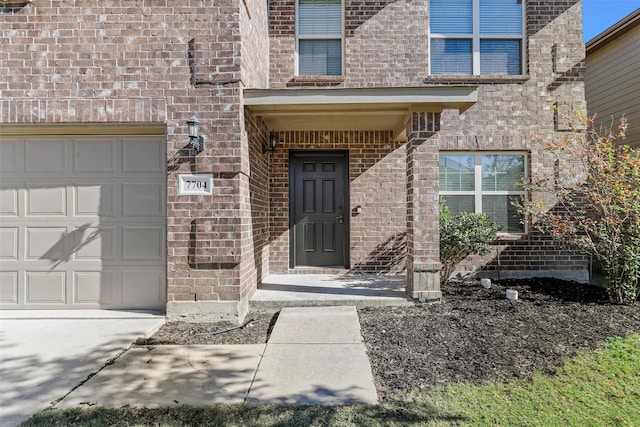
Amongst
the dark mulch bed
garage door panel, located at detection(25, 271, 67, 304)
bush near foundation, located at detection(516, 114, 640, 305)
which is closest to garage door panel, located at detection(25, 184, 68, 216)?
garage door panel, located at detection(25, 271, 67, 304)

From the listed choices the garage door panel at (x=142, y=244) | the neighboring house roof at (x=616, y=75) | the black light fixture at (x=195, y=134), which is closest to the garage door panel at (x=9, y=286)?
the garage door panel at (x=142, y=244)

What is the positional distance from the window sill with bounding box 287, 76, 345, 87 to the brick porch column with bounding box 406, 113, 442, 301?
2162mm

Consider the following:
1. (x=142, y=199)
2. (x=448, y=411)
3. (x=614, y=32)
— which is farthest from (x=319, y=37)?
(x=614, y=32)

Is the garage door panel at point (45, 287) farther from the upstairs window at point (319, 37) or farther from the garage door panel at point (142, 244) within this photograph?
the upstairs window at point (319, 37)

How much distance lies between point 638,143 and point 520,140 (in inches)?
123

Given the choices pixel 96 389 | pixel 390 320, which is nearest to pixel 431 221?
pixel 390 320

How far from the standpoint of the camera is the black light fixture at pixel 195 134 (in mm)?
4008

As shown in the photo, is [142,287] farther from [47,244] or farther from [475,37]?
[475,37]

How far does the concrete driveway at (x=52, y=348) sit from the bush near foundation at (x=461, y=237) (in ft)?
13.5

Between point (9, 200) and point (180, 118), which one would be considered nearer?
point (180, 118)

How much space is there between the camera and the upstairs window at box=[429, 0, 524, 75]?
20.9 ft

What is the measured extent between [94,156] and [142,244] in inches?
50.8

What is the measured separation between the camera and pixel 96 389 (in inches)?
105

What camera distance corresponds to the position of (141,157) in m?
4.46
